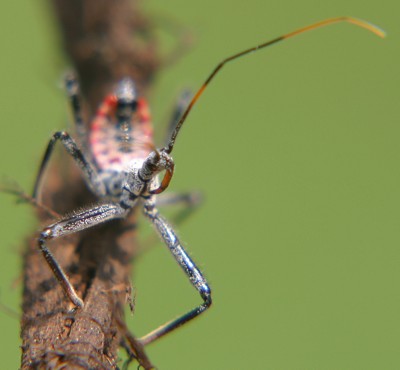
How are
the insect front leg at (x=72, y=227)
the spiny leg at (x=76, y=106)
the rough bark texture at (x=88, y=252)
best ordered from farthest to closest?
the spiny leg at (x=76, y=106)
the insect front leg at (x=72, y=227)
the rough bark texture at (x=88, y=252)

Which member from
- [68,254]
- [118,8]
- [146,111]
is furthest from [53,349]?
[118,8]

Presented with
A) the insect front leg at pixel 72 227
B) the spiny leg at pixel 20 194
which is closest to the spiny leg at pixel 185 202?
the insect front leg at pixel 72 227

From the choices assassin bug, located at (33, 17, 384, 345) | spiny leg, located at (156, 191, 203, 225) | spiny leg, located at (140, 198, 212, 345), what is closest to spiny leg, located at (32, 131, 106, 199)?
assassin bug, located at (33, 17, 384, 345)

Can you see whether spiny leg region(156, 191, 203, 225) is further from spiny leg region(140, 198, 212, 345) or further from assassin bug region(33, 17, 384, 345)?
spiny leg region(140, 198, 212, 345)

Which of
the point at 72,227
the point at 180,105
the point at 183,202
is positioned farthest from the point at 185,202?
the point at 72,227

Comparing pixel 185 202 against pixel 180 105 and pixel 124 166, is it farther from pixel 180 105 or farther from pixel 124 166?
pixel 124 166

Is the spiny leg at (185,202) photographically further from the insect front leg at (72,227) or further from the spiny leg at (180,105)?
the insect front leg at (72,227)
